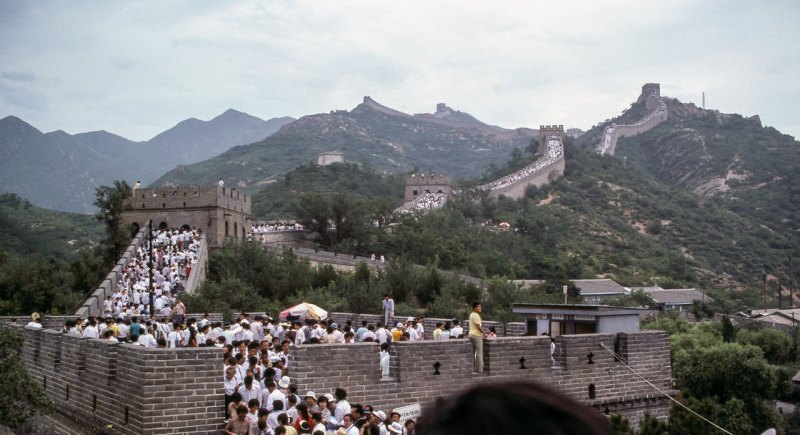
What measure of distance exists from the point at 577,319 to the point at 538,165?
88.7m

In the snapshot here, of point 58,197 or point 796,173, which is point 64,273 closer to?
Result: point 796,173

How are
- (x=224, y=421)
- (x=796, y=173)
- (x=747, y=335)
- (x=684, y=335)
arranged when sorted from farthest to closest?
(x=796, y=173), (x=747, y=335), (x=684, y=335), (x=224, y=421)

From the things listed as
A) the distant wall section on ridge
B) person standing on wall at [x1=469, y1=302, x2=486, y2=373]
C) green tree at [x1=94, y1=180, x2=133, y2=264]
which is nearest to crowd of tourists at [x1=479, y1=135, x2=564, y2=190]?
the distant wall section on ridge

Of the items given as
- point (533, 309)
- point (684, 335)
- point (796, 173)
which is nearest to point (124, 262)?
→ point (533, 309)

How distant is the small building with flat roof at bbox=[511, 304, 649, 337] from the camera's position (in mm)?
13727

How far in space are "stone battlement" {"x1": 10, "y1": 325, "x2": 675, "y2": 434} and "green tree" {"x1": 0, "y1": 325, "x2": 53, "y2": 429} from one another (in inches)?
24.2

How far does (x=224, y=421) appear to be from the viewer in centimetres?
1009

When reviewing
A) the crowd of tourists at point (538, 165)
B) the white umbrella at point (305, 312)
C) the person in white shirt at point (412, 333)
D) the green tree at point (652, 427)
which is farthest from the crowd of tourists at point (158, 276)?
the crowd of tourists at point (538, 165)

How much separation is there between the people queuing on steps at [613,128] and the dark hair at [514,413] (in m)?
128

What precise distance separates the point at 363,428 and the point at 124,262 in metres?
23.2

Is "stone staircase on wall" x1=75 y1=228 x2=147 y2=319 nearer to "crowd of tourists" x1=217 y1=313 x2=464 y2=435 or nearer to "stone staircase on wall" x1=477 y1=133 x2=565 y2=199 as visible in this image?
"crowd of tourists" x1=217 y1=313 x2=464 y2=435

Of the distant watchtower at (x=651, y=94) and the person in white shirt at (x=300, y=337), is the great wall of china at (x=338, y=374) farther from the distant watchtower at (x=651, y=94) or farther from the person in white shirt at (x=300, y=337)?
the distant watchtower at (x=651, y=94)

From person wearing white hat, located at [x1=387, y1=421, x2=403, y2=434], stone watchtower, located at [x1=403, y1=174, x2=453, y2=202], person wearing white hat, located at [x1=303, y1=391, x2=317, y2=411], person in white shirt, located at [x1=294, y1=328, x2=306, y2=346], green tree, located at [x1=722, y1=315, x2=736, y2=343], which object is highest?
stone watchtower, located at [x1=403, y1=174, x2=453, y2=202]

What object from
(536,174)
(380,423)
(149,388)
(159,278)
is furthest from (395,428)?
(536,174)
